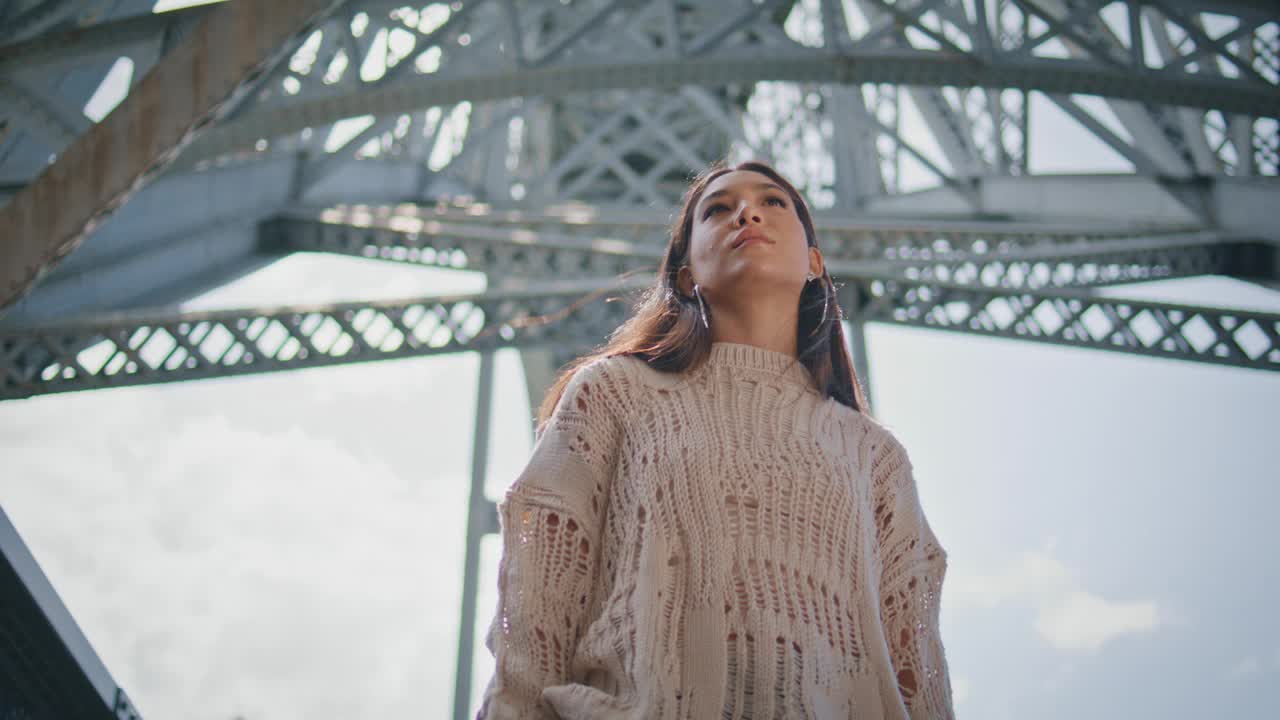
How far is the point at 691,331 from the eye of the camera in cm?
265

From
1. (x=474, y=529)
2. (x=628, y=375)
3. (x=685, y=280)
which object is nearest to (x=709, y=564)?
(x=628, y=375)

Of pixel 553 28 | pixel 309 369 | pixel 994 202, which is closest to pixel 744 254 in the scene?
pixel 309 369

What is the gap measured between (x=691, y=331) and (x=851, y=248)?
10616 millimetres

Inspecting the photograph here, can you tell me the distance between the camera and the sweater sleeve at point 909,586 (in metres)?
2.51

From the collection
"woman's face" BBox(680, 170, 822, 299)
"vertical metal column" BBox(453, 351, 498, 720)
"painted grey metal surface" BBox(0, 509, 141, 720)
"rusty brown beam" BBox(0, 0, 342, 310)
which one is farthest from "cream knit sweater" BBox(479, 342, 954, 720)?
"vertical metal column" BBox(453, 351, 498, 720)

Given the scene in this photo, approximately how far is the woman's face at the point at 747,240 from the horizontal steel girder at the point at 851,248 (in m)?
8.23

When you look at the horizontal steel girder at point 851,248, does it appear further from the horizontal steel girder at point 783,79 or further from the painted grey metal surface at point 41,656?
the painted grey metal surface at point 41,656

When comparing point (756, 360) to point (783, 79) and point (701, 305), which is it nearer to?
point (701, 305)

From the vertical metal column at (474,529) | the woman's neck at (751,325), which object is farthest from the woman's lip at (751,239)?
the vertical metal column at (474,529)

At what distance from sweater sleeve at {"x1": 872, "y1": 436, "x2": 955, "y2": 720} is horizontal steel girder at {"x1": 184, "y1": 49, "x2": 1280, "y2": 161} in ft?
18.8

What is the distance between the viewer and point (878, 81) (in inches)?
322

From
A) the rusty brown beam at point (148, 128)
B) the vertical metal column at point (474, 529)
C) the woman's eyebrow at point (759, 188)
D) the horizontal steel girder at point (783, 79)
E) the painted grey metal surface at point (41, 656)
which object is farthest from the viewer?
the vertical metal column at point (474, 529)

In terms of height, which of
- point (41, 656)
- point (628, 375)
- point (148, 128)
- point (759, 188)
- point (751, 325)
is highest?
point (148, 128)

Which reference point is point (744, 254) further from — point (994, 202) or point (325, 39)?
point (994, 202)
